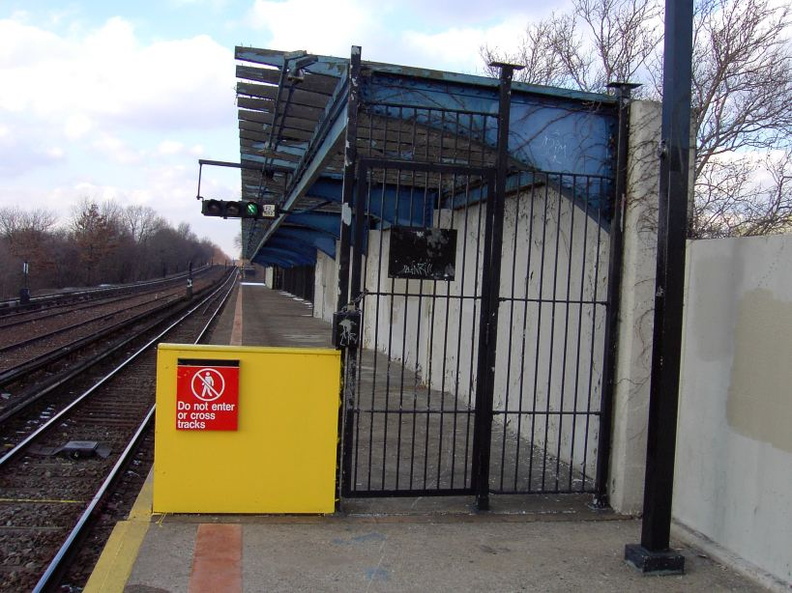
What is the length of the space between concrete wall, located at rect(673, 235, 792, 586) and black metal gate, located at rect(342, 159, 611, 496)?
32.9 inches

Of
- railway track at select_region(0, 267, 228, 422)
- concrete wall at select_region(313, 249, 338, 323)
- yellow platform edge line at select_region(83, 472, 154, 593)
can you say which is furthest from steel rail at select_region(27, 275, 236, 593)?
concrete wall at select_region(313, 249, 338, 323)

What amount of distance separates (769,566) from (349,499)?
2.85 meters

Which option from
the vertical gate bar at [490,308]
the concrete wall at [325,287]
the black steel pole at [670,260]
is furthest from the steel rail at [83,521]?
the concrete wall at [325,287]

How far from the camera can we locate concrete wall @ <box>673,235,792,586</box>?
4078 millimetres

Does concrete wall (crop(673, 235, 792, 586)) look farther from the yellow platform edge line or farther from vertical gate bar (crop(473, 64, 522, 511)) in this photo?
the yellow platform edge line

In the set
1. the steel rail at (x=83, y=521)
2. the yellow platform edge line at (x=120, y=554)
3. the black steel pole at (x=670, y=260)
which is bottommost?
the steel rail at (x=83, y=521)

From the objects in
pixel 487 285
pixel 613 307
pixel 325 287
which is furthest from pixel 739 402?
pixel 325 287

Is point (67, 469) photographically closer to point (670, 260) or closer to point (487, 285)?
point (487, 285)

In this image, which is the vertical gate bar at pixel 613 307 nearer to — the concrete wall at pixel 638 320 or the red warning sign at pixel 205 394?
the concrete wall at pixel 638 320

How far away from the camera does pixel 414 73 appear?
531 centimetres

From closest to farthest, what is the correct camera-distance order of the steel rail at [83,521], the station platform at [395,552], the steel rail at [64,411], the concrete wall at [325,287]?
the station platform at [395,552] → the steel rail at [83,521] → the steel rail at [64,411] → the concrete wall at [325,287]

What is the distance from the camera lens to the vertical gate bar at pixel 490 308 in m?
5.29

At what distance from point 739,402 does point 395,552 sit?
233 centimetres

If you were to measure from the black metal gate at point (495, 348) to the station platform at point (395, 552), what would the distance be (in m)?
0.29
